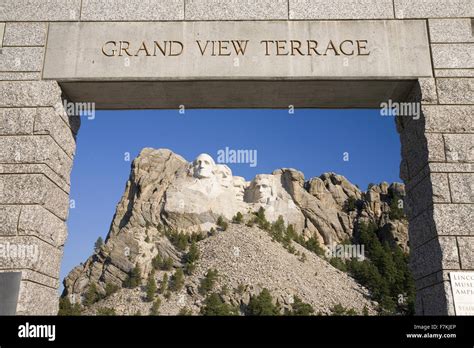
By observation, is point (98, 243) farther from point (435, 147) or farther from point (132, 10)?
point (435, 147)

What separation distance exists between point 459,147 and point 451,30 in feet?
6.94

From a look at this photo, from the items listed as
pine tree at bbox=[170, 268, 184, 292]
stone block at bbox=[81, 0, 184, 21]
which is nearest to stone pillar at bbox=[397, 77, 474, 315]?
stone block at bbox=[81, 0, 184, 21]

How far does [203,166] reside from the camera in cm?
10419

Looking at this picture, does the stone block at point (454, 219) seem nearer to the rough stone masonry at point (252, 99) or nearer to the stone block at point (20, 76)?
the rough stone masonry at point (252, 99)

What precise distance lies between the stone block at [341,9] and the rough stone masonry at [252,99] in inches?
0.7

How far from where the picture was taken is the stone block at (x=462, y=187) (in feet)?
22.9

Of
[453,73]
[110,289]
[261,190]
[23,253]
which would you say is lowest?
[23,253]

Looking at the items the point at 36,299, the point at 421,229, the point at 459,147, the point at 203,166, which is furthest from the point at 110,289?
the point at 459,147

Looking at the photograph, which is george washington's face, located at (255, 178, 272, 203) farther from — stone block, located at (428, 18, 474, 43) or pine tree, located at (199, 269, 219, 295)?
stone block, located at (428, 18, 474, 43)

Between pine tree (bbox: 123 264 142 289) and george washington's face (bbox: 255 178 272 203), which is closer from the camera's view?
pine tree (bbox: 123 264 142 289)

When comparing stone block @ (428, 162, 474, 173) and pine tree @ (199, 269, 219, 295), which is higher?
pine tree @ (199, 269, 219, 295)

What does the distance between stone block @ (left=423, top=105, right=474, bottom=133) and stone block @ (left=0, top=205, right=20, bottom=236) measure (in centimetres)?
659

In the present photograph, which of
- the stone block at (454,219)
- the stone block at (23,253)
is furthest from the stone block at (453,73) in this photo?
the stone block at (23,253)

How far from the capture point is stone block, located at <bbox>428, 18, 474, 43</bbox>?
771cm
